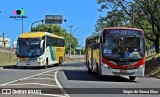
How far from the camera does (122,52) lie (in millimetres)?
27172

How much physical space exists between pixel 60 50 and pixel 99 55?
28972mm

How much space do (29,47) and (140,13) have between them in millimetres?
15877

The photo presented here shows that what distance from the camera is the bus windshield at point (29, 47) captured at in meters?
44.8

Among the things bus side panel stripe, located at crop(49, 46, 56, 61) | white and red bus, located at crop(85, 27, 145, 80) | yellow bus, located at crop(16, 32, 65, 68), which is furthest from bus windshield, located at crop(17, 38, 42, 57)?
white and red bus, located at crop(85, 27, 145, 80)

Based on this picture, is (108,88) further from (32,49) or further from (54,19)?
(54,19)

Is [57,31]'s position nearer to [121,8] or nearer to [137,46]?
[121,8]

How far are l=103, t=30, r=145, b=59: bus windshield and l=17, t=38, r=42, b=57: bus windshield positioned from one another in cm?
1842

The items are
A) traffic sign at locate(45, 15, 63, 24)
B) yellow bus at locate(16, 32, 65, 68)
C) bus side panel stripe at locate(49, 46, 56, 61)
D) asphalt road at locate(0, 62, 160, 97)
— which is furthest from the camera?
traffic sign at locate(45, 15, 63, 24)

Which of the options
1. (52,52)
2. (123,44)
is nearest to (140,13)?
(52,52)

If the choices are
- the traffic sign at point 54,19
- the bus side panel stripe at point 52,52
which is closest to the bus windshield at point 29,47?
the bus side panel stripe at point 52,52

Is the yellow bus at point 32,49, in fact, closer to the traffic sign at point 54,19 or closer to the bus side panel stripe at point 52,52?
the bus side panel stripe at point 52,52

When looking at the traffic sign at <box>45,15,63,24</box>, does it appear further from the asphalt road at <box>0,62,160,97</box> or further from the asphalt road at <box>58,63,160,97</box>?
the asphalt road at <box>58,63,160,97</box>

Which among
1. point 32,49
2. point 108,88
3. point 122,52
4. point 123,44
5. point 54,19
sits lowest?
point 108,88

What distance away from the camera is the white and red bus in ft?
88.8
